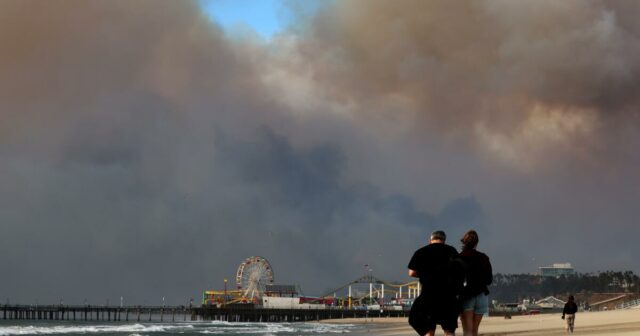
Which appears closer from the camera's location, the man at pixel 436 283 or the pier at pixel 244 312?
the man at pixel 436 283

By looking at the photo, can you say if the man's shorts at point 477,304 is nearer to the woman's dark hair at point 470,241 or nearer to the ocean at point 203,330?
the woman's dark hair at point 470,241

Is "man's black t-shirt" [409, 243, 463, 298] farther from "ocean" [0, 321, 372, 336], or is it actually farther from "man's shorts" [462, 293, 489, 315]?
"ocean" [0, 321, 372, 336]

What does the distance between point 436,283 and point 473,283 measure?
0.98 m

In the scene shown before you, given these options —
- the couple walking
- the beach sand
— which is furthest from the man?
the beach sand

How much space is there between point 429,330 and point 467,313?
1.16 metres

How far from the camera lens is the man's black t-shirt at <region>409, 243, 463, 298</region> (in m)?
9.18

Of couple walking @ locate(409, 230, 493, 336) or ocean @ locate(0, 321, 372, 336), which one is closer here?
couple walking @ locate(409, 230, 493, 336)

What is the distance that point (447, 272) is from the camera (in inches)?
364

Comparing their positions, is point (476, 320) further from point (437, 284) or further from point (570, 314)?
point (570, 314)

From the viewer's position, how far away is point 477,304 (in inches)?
404

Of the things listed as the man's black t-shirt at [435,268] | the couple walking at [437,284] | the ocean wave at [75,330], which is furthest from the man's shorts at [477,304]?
the ocean wave at [75,330]

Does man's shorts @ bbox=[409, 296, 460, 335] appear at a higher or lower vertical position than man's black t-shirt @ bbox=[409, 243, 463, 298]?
lower

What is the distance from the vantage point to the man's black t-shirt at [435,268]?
30.1ft

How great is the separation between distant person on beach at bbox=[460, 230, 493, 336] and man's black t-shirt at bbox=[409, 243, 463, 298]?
0.58 meters
